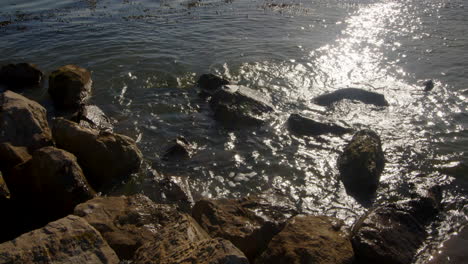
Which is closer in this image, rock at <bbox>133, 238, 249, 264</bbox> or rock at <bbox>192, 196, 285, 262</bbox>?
rock at <bbox>133, 238, 249, 264</bbox>

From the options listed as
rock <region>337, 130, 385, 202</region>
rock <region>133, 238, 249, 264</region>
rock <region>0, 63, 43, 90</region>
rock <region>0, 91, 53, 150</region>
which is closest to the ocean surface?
rock <region>337, 130, 385, 202</region>

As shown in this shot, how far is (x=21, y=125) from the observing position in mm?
8164

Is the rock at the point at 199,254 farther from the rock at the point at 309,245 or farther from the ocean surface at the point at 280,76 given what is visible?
the ocean surface at the point at 280,76

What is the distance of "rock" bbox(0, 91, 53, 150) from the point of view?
7988 millimetres

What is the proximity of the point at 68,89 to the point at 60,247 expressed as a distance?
867cm

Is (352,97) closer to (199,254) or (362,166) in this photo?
(362,166)

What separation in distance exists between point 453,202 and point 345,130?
3.49 m

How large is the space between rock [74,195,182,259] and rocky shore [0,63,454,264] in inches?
0.7

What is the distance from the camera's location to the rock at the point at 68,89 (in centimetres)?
1213

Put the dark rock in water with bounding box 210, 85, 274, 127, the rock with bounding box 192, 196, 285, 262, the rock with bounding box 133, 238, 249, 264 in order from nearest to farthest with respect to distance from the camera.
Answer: the rock with bounding box 133, 238, 249, 264, the rock with bounding box 192, 196, 285, 262, the dark rock in water with bounding box 210, 85, 274, 127

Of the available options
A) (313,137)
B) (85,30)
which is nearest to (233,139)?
(313,137)

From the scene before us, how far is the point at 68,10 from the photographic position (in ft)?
85.9

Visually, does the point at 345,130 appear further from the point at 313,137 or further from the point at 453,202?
the point at 453,202

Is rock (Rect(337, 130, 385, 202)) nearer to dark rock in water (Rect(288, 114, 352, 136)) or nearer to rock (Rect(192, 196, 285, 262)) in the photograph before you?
dark rock in water (Rect(288, 114, 352, 136))
